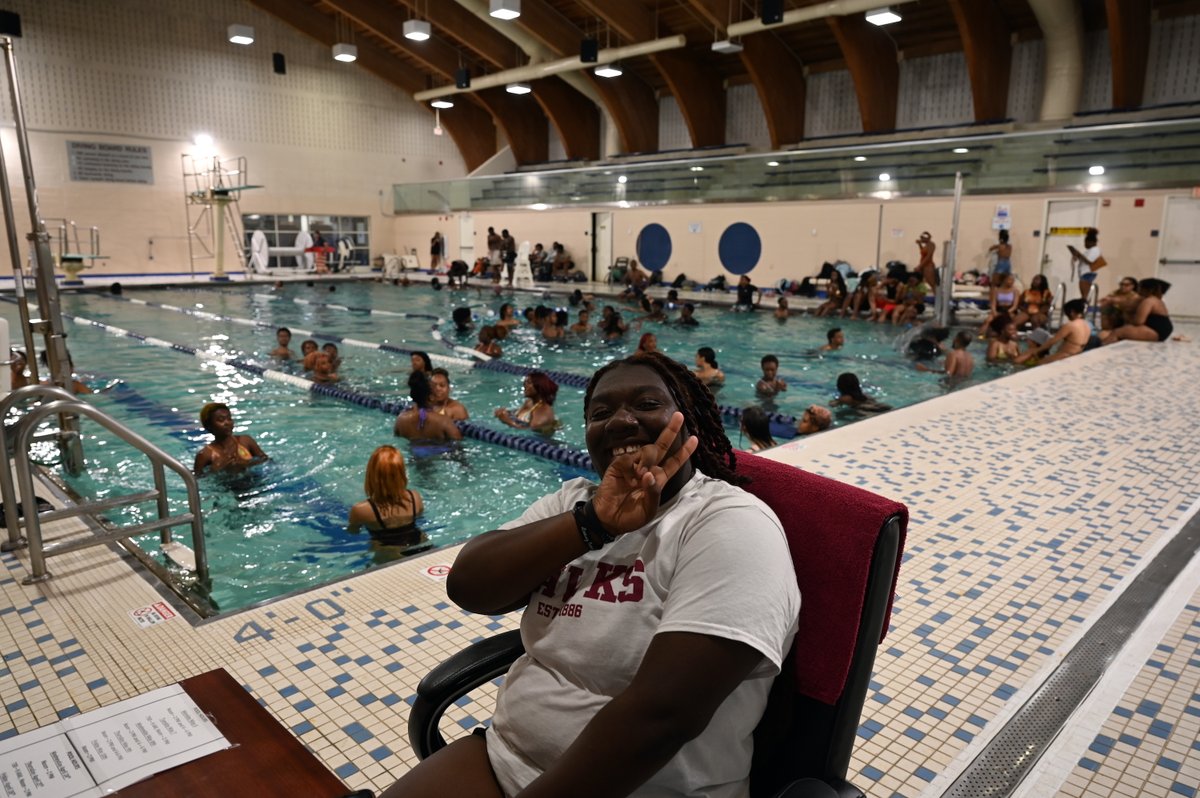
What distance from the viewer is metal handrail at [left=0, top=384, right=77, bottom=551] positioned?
10.1 ft

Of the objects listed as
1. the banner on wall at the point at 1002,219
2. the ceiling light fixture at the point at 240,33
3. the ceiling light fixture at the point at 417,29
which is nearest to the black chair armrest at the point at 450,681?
the banner on wall at the point at 1002,219

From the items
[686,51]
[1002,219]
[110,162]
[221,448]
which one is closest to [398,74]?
[110,162]

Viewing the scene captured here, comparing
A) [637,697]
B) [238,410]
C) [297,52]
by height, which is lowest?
[238,410]

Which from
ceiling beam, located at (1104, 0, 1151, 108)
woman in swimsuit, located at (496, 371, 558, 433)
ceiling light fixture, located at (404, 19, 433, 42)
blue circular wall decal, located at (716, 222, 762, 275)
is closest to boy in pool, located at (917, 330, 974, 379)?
woman in swimsuit, located at (496, 371, 558, 433)

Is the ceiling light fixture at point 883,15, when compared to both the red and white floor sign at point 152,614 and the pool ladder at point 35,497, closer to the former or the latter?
the pool ladder at point 35,497

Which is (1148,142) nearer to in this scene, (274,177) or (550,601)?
(550,601)

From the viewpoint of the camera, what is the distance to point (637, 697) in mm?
1116

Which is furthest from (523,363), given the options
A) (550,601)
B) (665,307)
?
(550,601)

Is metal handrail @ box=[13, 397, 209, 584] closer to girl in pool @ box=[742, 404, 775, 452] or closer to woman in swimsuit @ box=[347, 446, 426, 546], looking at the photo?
woman in swimsuit @ box=[347, 446, 426, 546]

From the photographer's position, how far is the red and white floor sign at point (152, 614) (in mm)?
2699

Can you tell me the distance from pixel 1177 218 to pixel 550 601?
16744mm

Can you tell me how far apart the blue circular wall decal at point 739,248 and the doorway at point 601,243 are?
158 inches

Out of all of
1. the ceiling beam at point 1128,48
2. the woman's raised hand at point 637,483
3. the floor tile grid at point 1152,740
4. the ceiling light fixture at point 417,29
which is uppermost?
the ceiling light fixture at point 417,29

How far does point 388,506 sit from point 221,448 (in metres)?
1.89
